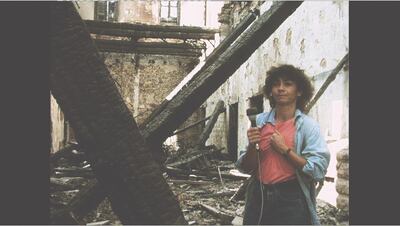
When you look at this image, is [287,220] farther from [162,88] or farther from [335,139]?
[162,88]

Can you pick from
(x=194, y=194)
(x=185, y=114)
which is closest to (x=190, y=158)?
(x=194, y=194)

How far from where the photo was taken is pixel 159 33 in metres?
13.7

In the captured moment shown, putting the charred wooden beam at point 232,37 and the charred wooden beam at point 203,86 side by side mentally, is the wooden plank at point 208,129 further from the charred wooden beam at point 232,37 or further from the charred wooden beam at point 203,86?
the charred wooden beam at point 203,86

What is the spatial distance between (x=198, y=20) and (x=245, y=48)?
59.1 ft

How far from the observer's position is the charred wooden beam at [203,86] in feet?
6.56

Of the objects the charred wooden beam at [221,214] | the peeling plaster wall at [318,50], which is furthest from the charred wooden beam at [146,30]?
the charred wooden beam at [221,214]

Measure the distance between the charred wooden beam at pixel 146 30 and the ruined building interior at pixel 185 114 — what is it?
4cm

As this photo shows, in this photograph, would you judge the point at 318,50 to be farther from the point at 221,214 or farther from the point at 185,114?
the point at 185,114

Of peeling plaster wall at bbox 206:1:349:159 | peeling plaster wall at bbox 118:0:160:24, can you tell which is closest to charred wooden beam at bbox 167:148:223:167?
peeling plaster wall at bbox 206:1:349:159

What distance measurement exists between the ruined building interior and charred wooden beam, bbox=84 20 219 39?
39mm

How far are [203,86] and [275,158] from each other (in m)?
0.59

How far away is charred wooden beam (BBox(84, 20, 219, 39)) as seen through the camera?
13289mm
